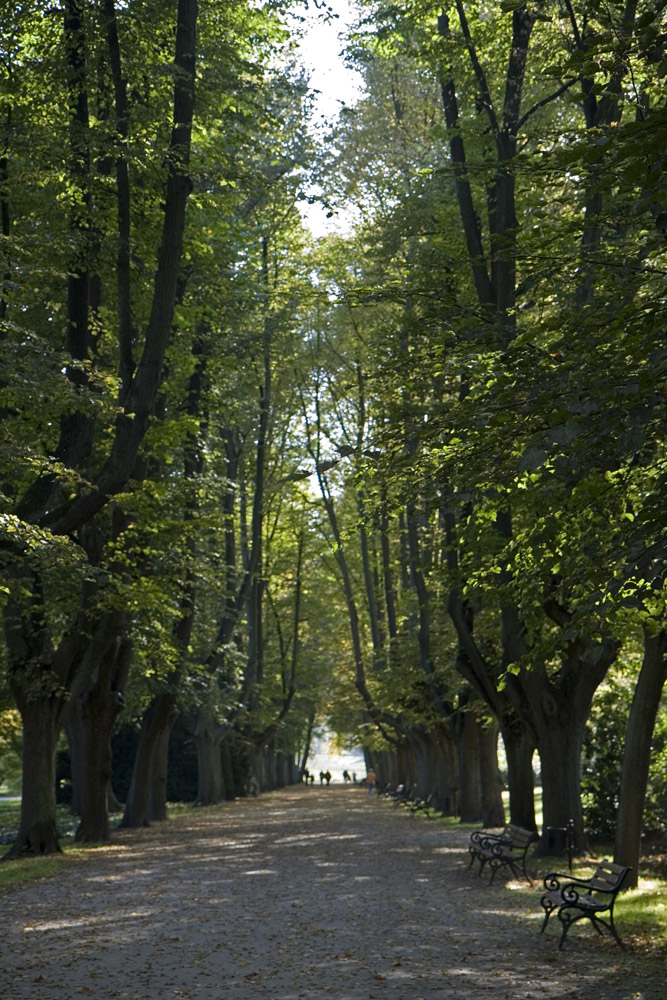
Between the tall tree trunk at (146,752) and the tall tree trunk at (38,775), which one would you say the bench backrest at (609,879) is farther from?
the tall tree trunk at (146,752)

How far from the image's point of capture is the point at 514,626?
17.9 m

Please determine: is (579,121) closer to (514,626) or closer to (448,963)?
(514,626)

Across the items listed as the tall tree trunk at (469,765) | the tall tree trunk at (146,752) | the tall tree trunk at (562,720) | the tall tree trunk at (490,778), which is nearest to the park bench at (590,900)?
the tall tree trunk at (562,720)

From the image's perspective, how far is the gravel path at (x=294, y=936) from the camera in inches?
371

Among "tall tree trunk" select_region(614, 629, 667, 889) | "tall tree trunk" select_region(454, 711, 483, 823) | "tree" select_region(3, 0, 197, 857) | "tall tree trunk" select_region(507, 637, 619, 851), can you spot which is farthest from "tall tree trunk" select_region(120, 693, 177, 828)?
"tall tree trunk" select_region(614, 629, 667, 889)

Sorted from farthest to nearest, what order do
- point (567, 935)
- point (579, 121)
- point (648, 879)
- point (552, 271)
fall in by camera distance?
point (579, 121)
point (648, 879)
point (567, 935)
point (552, 271)

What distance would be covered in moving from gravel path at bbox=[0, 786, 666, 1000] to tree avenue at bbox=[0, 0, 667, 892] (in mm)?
2623

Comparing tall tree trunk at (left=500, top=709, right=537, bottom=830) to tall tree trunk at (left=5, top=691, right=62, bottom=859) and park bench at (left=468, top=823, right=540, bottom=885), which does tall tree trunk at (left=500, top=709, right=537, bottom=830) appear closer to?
park bench at (left=468, top=823, right=540, bottom=885)

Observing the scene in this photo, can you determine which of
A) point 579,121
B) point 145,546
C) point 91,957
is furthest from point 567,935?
point 579,121

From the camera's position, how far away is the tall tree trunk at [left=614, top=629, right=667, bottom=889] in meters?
14.0

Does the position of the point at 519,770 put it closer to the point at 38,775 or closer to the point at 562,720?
the point at 562,720

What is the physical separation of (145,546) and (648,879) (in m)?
10.3

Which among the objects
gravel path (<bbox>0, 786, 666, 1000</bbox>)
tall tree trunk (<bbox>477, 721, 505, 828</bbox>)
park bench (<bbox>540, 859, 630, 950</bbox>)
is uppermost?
tall tree trunk (<bbox>477, 721, 505, 828</bbox>)

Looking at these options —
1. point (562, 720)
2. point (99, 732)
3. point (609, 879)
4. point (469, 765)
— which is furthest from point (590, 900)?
point (469, 765)
